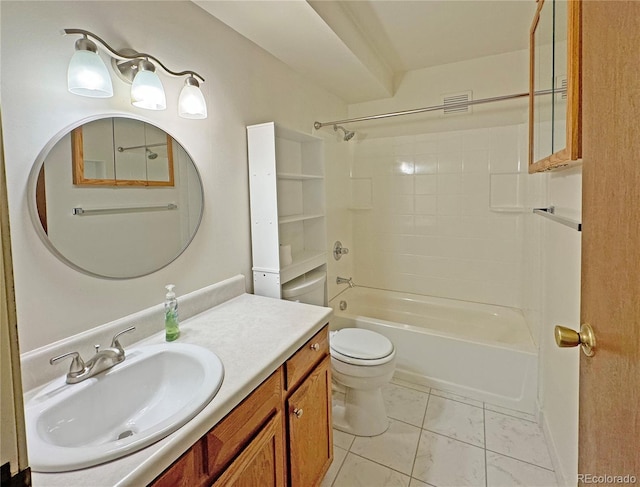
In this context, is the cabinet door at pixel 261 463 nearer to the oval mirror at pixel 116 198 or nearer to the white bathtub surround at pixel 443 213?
the oval mirror at pixel 116 198

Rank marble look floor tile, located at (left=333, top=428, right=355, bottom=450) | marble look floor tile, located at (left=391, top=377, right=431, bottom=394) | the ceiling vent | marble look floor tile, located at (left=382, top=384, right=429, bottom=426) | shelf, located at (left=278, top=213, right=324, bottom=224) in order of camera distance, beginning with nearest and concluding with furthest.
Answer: marble look floor tile, located at (left=333, top=428, right=355, bottom=450) < shelf, located at (left=278, top=213, right=324, bottom=224) < marble look floor tile, located at (left=382, top=384, right=429, bottom=426) < marble look floor tile, located at (left=391, top=377, right=431, bottom=394) < the ceiling vent

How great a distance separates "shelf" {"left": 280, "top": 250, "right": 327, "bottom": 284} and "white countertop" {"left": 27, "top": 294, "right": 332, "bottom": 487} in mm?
229

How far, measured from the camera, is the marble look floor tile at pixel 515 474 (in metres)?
1.51

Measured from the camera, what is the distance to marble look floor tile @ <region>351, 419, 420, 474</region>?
5.42 ft

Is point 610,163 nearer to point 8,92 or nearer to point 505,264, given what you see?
point 8,92

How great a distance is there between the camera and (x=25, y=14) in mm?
950

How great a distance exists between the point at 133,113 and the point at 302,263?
3.79 feet

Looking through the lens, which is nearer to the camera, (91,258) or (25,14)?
(25,14)

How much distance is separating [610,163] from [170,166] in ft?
4.67

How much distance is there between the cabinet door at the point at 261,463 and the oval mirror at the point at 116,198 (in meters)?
0.75

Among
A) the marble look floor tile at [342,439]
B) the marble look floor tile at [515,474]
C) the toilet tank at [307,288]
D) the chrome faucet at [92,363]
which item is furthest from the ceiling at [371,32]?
the marble look floor tile at [515,474]

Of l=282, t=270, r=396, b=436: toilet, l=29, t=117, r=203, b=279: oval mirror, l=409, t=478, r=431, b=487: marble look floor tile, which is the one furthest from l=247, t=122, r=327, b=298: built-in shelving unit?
l=409, t=478, r=431, b=487: marble look floor tile

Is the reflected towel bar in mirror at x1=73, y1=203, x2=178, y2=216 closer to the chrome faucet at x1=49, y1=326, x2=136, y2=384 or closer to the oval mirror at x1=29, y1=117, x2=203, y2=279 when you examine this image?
the oval mirror at x1=29, y1=117, x2=203, y2=279

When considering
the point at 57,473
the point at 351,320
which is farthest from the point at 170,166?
the point at 351,320
